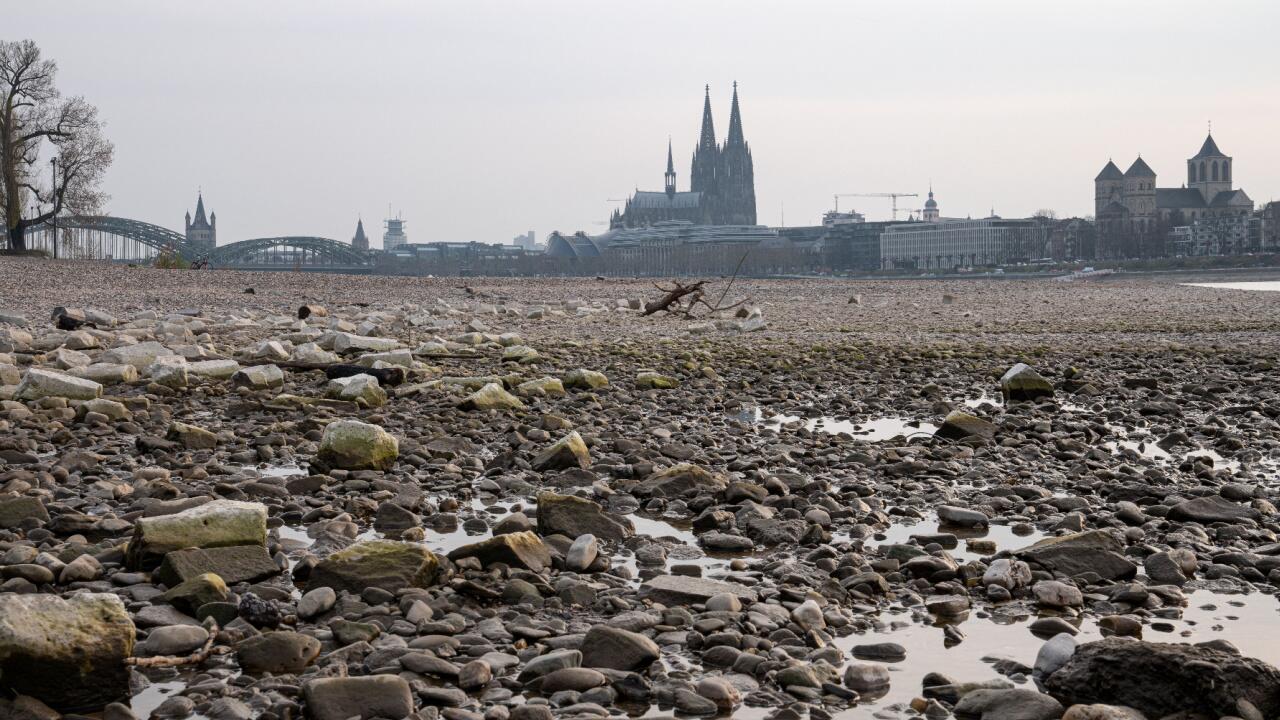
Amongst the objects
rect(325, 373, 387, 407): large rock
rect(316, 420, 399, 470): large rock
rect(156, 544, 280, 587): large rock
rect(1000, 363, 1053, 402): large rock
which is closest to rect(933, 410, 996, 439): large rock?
rect(1000, 363, 1053, 402): large rock

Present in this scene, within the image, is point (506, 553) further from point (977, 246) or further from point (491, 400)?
point (977, 246)

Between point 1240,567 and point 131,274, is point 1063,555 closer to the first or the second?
point 1240,567

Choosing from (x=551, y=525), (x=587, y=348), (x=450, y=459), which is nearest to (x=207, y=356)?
(x=587, y=348)

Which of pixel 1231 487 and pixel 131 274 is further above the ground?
pixel 131 274

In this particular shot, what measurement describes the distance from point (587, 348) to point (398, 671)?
10322 mm

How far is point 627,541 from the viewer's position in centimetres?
506

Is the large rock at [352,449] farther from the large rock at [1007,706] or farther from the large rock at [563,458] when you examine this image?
the large rock at [1007,706]

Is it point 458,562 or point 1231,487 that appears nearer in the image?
point 458,562

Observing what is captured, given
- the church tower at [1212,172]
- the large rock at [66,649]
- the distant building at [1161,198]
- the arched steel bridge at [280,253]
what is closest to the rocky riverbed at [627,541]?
the large rock at [66,649]

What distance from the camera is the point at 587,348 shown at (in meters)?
13.7

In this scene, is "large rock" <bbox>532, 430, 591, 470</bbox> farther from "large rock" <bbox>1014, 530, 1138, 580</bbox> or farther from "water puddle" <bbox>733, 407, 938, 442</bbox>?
"large rock" <bbox>1014, 530, 1138, 580</bbox>

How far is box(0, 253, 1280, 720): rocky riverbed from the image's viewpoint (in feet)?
10.5

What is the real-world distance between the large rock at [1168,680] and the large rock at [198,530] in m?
2.89

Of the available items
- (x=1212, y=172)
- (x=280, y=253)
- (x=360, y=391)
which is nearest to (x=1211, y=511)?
(x=360, y=391)
